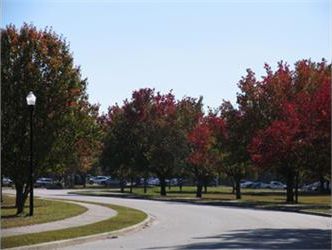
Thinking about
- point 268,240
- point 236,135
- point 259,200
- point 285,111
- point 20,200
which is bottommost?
point 268,240

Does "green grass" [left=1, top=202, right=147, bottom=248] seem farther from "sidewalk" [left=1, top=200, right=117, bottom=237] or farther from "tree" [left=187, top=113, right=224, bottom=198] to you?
"tree" [left=187, top=113, right=224, bottom=198]

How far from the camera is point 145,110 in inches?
2554

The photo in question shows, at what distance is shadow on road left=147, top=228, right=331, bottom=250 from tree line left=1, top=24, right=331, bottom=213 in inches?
255

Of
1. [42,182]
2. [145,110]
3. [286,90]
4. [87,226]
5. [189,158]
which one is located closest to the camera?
[87,226]

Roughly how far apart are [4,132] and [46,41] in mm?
4568

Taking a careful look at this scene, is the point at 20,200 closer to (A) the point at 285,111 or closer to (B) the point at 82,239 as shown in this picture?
(B) the point at 82,239

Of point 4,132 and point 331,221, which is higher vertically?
point 4,132

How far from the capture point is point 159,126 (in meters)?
63.2

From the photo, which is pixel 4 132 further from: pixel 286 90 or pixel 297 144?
pixel 286 90

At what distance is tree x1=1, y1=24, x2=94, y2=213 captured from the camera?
30188 mm

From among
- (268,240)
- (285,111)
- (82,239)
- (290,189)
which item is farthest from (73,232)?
(290,189)

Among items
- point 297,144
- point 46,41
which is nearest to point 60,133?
point 46,41

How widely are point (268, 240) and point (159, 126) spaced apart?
146 ft

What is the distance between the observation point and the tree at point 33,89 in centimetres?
3019
